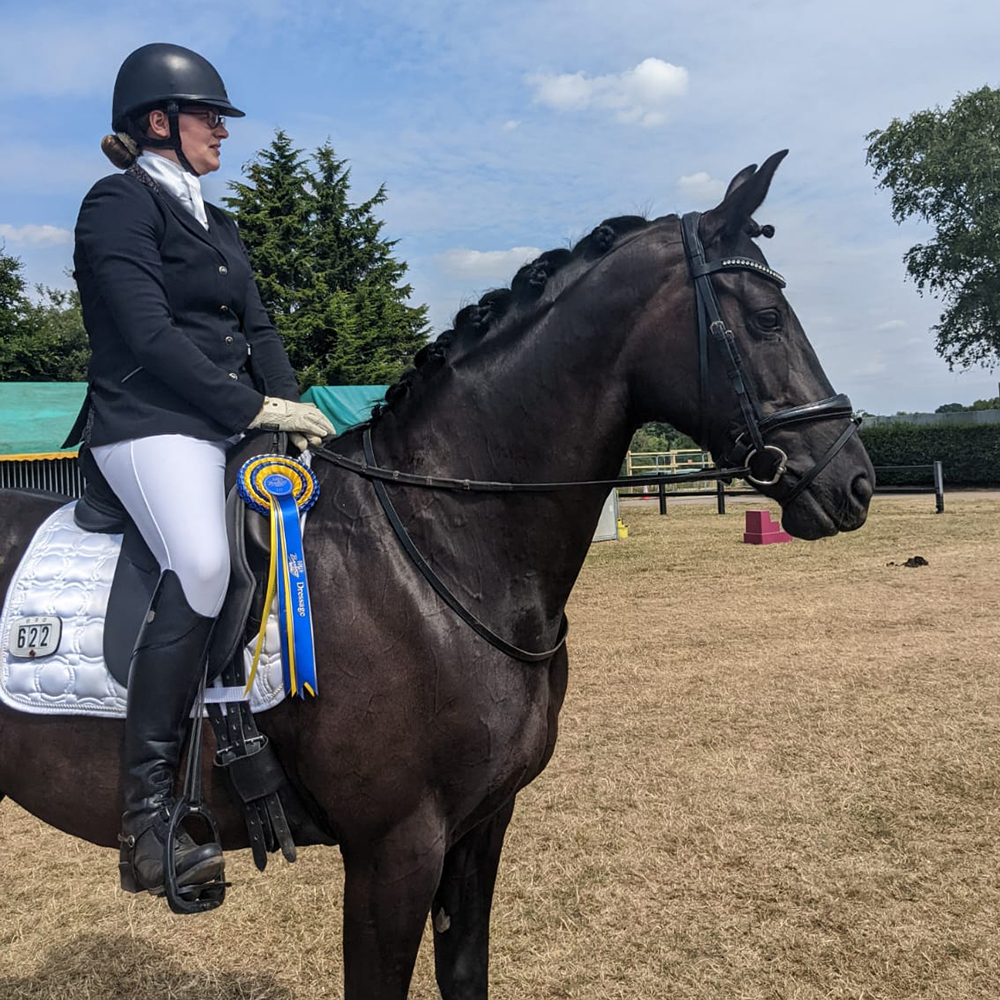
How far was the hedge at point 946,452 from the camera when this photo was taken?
30.6 meters

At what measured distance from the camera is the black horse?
2.25m

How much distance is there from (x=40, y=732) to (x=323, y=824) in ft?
2.93

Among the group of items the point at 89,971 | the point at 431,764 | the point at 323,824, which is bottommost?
the point at 89,971

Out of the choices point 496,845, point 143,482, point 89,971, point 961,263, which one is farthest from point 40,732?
point 961,263

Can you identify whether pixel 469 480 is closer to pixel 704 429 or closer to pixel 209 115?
pixel 704 429

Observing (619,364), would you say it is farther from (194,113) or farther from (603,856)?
(603,856)

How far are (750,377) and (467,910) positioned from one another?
6.24ft

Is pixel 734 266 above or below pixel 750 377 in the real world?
above

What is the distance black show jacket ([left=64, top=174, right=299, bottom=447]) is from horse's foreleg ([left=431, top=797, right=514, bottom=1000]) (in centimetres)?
150

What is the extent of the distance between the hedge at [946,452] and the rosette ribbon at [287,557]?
3087 centimetres

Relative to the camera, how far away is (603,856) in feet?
14.6

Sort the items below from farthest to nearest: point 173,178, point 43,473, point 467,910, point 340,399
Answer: point 340,399
point 43,473
point 467,910
point 173,178

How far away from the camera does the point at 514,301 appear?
2.50m

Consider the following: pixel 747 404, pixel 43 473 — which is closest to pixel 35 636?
pixel 747 404
